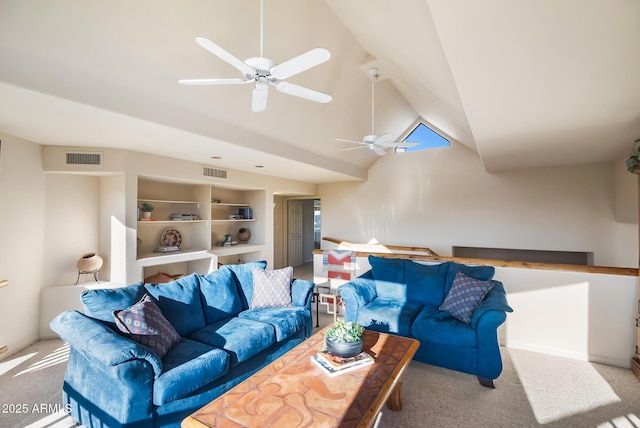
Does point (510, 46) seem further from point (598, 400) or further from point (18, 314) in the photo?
point (18, 314)

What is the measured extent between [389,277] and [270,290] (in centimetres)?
148

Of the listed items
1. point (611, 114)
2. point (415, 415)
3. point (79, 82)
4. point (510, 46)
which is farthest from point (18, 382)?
point (611, 114)

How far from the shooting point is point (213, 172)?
506 centimetres

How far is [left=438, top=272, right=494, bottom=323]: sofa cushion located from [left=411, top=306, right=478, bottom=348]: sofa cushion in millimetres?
76

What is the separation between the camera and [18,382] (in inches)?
104

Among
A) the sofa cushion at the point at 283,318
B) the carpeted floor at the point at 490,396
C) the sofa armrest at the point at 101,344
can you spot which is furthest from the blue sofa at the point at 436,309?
the sofa armrest at the point at 101,344

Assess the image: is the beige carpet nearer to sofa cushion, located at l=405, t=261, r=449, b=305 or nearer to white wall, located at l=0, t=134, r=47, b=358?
white wall, located at l=0, t=134, r=47, b=358

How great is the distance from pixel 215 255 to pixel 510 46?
4915 millimetres

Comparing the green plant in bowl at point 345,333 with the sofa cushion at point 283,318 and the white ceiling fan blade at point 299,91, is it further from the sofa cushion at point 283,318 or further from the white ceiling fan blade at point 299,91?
the white ceiling fan blade at point 299,91

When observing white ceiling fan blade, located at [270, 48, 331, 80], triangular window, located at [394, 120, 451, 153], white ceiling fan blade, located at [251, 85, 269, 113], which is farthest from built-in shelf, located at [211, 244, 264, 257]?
white ceiling fan blade, located at [270, 48, 331, 80]

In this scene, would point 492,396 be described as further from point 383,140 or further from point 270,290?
point 383,140

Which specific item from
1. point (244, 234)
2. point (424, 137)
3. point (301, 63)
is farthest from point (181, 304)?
point (424, 137)

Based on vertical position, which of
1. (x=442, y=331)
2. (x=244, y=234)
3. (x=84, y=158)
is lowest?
(x=442, y=331)

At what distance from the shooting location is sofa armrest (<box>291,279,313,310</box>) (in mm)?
3252
